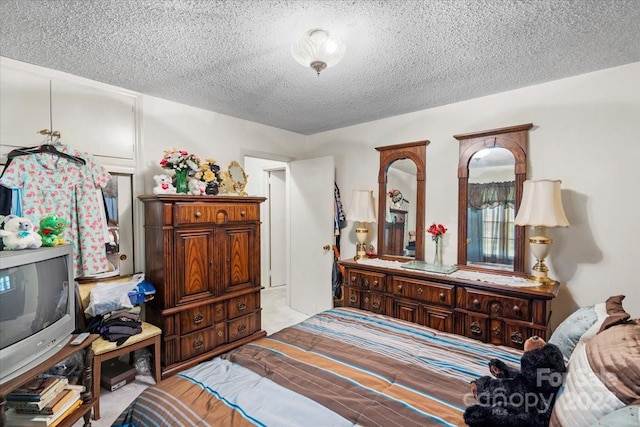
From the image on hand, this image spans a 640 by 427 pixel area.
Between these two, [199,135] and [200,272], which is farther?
[199,135]

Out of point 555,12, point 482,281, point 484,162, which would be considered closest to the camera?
point 555,12

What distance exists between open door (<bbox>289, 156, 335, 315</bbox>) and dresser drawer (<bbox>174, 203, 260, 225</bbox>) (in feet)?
3.16

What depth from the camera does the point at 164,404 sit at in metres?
1.15

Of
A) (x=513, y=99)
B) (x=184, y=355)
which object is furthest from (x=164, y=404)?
(x=513, y=99)

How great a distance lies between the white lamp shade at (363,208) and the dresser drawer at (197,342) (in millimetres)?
1830

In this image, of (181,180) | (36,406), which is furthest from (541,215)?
(36,406)

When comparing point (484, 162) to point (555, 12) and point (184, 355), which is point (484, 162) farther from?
point (184, 355)

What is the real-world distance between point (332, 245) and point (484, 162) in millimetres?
1859

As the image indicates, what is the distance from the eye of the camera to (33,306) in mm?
1554

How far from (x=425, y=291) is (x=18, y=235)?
9.16ft

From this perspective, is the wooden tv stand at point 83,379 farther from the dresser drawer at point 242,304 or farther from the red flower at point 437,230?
the red flower at point 437,230

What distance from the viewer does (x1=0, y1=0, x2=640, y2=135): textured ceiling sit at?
4.86 ft

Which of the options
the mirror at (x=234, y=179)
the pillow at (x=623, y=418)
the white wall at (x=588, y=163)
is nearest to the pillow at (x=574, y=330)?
the pillow at (x=623, y=418)

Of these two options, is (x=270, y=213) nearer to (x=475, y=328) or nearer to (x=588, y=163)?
(x=475, y=328)
